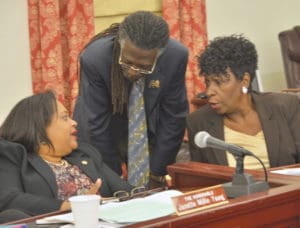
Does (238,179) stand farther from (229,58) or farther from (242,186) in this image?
(229,58)

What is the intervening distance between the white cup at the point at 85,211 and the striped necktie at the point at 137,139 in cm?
122

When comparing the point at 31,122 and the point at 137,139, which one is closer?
the point at 31,122

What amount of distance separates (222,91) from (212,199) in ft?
3.65

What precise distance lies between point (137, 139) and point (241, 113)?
1.61ft

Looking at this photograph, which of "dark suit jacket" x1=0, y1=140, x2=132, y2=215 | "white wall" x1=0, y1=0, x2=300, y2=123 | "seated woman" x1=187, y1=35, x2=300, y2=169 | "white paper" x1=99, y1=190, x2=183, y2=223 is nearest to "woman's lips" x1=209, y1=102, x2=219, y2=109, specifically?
"seated woman" x1=187, y1=35, x2=300, y2=169

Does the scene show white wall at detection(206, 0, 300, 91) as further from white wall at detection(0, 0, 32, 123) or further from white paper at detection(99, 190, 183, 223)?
white paper at detection(99, 190, 183, 223)

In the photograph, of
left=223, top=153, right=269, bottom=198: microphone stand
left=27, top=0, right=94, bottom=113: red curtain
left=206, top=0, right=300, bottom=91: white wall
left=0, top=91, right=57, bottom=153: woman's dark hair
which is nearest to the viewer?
left=223, top=153, right=269, bottom=198: microphone stand

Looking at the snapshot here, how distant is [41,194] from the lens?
82.3 inches

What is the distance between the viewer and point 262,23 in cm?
483

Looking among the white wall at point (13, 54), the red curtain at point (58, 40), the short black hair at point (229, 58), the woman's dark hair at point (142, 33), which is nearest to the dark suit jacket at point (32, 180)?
the woman's dark hair at point (142, 33)

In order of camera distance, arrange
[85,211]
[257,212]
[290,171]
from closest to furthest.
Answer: [85,211]
[257,212]
[290,171]

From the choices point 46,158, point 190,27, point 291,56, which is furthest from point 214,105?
point 291,56

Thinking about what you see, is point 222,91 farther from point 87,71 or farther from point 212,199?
point 212,199

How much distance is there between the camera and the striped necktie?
2482 mm
